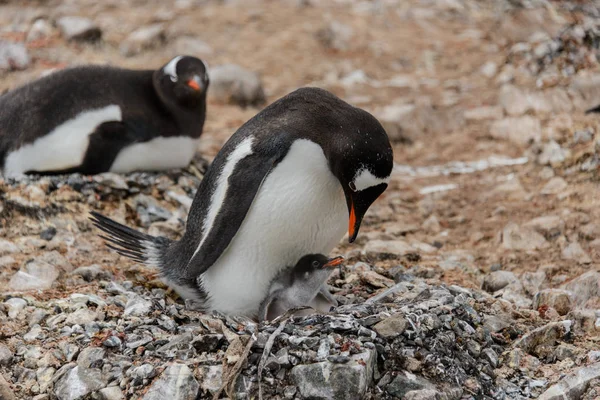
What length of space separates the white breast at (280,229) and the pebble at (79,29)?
20.6 feet

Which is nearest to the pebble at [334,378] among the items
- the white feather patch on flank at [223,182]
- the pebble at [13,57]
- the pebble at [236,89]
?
the white feather patch on flank at [223,182]

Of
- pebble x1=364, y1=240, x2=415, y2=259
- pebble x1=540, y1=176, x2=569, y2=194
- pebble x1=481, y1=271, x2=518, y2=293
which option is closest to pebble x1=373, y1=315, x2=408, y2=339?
pebble x1=481, y1=271, x2=518, y2=293

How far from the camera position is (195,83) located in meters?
6.39

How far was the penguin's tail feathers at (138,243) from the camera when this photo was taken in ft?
14.8

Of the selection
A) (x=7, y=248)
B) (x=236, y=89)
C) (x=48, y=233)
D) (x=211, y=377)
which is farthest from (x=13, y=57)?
(x=211, y=377)

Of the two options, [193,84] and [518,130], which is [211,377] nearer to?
[193,84]

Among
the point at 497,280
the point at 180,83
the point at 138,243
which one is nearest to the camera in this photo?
the point at 138,243

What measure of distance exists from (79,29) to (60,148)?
4126mm

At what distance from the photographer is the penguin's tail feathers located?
4.51m

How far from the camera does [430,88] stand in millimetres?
8898

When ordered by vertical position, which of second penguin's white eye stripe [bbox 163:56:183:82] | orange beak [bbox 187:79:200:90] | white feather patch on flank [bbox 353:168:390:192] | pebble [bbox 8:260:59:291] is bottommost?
A: pebble [bbox 8:260:59:291]

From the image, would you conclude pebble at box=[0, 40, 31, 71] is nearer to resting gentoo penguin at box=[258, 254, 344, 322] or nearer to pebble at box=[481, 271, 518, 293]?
resting gentoo penguin at box=[258, 254, 344, 322]

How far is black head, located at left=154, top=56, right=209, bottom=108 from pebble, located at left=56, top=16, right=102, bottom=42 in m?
3.65

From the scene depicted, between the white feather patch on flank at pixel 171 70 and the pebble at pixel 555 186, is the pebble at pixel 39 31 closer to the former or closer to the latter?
the white feather patch on flank at pixel 171 70
